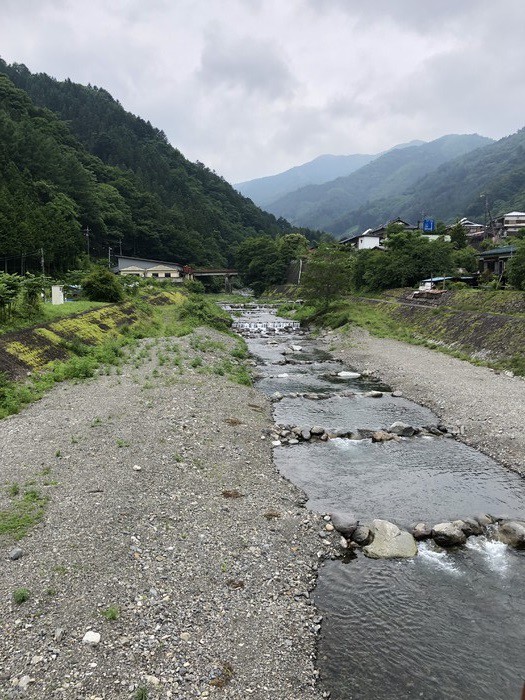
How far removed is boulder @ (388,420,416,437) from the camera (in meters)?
19.0

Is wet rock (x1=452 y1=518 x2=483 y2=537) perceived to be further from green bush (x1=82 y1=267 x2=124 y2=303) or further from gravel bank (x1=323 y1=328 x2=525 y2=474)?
green bush (x1=82 y1=267 x2=124 y2=303)

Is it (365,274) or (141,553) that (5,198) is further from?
(141,553)

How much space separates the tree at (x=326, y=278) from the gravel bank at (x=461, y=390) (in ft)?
59.2

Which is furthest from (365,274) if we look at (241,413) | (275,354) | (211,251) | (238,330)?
(211,251)

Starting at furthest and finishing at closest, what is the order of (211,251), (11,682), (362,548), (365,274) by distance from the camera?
(211,251) < (365,274) < (362,548) < (11,682)

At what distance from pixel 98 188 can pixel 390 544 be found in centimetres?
11809

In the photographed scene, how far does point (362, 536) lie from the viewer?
11281mm

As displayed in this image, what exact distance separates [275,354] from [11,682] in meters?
33.7

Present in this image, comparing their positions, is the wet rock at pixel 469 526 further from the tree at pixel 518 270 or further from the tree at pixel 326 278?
the tree at pixel 326 278

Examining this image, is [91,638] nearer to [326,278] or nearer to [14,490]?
[14,490]

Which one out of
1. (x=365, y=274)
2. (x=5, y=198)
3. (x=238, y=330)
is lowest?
(x=238, y=330)

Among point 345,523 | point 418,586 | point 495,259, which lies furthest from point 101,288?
point 495,259

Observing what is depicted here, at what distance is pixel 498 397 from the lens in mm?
21672

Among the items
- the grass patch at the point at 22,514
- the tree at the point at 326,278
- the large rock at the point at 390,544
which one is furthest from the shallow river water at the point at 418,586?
the tree at the point at 326,278
